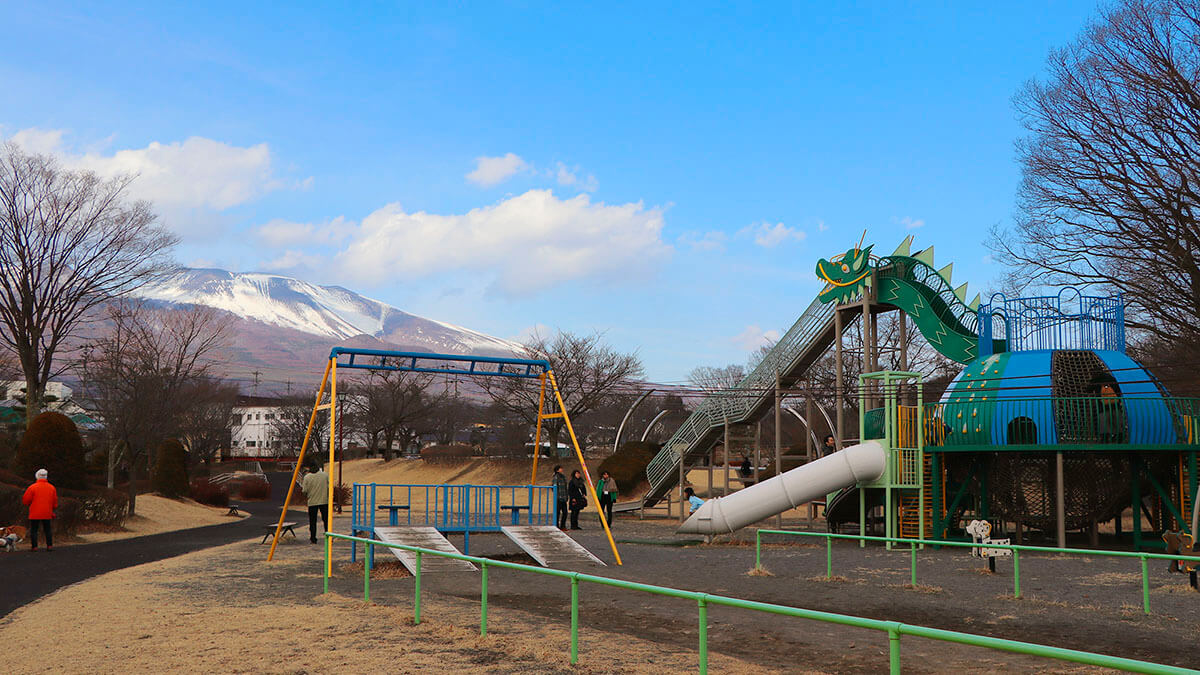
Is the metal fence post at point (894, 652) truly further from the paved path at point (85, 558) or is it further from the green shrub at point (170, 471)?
the green shrub at point (170, 471)

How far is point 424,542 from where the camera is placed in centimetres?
1638

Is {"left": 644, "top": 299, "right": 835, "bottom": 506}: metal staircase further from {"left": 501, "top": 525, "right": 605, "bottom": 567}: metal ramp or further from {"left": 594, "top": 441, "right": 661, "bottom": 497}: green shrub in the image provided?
{"left": 594, "top": 441, "right": 661, "bottom": 497}: green shrub

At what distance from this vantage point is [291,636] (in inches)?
392

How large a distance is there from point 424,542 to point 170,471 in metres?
26.1

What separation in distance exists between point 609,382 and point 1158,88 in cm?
4344

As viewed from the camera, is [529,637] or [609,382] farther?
[609,382]

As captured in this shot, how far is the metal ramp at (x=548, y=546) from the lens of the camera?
1684cm

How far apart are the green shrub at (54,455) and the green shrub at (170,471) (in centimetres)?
966

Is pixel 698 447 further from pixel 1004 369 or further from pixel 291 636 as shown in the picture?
pixel 291 636

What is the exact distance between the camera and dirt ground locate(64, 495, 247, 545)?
24484 millimetres

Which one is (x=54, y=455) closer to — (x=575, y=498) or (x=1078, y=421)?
(x=575, y=498)

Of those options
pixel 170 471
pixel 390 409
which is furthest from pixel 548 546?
pixel 390 409

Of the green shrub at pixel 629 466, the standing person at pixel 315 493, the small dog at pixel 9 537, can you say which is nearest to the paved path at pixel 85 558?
the small dog at pixel 9 537

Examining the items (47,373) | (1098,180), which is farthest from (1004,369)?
(47,373)
